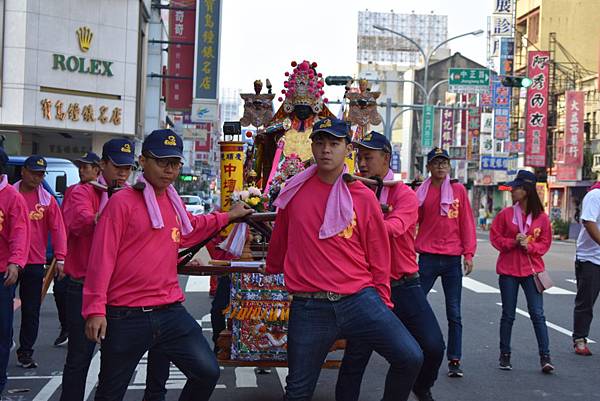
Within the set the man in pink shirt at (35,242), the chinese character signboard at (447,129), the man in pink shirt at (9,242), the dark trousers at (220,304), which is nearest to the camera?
the man in pink shirt at (9,242)

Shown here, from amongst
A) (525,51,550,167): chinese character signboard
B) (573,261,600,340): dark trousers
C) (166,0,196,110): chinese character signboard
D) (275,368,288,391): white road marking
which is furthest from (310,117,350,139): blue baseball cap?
(525,51,550,167): chinese character signboard

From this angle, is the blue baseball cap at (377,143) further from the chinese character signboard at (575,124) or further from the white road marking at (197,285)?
the chinese character signboard at (575,124)

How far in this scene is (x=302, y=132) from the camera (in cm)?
1026

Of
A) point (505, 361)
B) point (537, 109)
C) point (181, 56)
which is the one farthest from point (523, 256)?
point (537, 109)

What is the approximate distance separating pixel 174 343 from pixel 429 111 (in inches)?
1508

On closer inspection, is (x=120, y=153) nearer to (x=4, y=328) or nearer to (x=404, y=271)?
(x=4, y=328)

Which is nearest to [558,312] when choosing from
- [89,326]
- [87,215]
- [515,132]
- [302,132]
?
[302,132]

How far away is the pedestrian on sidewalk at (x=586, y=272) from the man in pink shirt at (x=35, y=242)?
5.56m

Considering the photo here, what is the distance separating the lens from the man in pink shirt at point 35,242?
359 inches

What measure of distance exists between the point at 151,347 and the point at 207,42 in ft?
102

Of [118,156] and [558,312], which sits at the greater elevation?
[118,156]

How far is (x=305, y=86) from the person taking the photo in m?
10.2

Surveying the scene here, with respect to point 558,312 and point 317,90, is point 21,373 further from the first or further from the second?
point 558,312

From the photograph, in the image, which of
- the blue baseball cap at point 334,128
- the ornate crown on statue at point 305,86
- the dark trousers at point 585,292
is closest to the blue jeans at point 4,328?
the blue baseball cap at point 334,128
